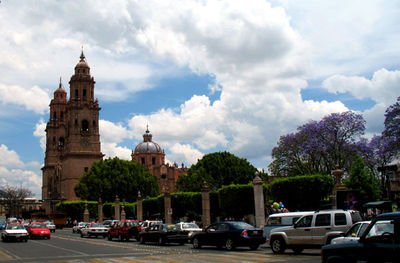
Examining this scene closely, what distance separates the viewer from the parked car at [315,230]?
63.1 feet

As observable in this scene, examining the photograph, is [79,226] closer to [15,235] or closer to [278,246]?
[15,235]

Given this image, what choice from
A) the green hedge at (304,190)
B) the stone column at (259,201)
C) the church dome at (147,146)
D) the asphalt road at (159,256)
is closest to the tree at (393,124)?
the green hedge at (304,190)

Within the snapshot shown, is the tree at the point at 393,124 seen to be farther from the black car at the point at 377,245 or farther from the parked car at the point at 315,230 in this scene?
the black car at the point at 377,245

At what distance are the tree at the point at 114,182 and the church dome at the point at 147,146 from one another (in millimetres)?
39932

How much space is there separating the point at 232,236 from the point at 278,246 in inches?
110

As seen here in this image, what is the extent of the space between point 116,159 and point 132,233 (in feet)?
178

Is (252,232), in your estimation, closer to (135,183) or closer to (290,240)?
(290,240)

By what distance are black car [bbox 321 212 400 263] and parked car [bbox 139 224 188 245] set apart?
1889 cm

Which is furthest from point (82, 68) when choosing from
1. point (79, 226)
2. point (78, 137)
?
point (79, 226)

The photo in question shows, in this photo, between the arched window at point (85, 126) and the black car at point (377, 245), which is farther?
the arched window at point (85, 126)

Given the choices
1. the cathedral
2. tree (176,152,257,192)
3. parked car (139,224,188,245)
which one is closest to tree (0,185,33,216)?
the cathedral

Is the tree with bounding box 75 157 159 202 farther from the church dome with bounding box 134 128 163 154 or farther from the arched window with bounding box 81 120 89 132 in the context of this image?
the church dome with bounding box 134 128 163 154

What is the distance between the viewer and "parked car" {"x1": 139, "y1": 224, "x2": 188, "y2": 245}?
2864 cm

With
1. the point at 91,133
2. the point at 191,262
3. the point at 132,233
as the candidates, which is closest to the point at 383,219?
the point at 191,262
